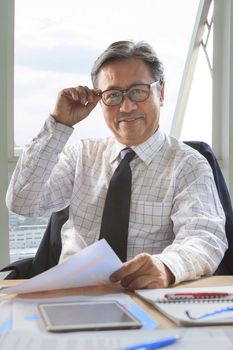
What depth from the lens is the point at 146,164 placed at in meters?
1.84

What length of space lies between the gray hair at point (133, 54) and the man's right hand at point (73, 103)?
0.11 m

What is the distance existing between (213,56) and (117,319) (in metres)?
2.49

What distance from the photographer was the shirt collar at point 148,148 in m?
1.85

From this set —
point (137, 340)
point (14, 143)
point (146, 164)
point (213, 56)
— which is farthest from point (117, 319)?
point (213, 56)

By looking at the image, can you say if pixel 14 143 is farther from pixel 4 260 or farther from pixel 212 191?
pixel 212 191

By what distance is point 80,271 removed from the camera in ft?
3.69

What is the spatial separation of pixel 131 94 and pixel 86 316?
3.64ft

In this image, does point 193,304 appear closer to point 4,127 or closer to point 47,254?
point 47,254

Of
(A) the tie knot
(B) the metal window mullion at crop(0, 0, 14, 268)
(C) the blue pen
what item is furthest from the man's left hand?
(B) the metal window mullion at crop(0, 0, 14, 268)

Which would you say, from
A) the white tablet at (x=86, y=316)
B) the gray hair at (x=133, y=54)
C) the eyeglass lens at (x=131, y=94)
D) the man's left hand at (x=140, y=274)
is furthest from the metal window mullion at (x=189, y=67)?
the white tablet at (x=86, y=316)

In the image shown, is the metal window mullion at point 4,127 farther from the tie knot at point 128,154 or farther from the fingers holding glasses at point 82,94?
the tie knot at point 128,154

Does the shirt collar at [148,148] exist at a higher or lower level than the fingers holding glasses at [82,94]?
lower

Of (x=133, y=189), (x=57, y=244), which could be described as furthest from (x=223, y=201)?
(x=57, y=244)

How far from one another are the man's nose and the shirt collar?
0.46 ft
